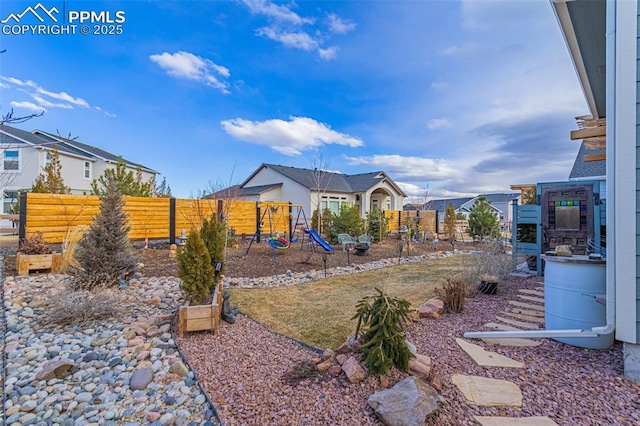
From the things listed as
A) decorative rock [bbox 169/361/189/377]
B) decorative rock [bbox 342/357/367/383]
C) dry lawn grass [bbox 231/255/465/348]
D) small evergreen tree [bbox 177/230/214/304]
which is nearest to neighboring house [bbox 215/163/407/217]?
dry lawn grass [bbox 231/255/465/348]

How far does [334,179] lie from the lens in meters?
22.6

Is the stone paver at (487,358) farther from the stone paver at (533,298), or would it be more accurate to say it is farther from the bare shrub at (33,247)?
the bare shrub at (33,247)

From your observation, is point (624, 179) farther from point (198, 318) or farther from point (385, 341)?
point (198, 318)

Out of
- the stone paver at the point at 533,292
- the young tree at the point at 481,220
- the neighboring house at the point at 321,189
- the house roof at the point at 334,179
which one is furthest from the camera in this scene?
the house roof at the point at 334,179

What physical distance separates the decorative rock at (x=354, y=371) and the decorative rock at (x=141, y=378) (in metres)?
1.68

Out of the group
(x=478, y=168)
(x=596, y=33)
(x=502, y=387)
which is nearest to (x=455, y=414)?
(x=502, y=387)

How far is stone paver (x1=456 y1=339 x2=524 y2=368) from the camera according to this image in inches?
99.9

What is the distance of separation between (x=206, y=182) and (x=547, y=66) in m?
12.2

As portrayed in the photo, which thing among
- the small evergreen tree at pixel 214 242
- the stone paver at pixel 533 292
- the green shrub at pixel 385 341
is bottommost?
the stone paver at pixel 533 292

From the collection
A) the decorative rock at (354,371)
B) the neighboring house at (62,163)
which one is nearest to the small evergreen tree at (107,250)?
the decorative rock at (354,371)

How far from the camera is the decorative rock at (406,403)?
1800 mm

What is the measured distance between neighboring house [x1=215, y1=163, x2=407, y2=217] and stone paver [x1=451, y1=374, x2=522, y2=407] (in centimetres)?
1666

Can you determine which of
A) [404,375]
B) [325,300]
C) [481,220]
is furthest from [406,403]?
[481,220]

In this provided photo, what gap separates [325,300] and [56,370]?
140 inches
